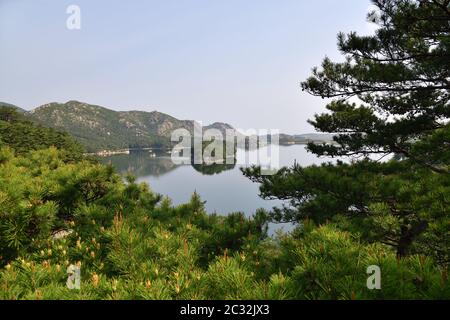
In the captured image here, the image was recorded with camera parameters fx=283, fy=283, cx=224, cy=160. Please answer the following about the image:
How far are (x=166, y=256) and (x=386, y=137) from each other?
371 inches

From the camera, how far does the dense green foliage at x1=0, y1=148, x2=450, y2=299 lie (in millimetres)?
1778

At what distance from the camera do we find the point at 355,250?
80.8 inches

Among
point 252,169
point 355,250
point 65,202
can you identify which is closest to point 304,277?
point 355,250

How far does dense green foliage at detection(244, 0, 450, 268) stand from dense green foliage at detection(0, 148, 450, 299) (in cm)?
363

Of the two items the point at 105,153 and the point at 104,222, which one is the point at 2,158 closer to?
the point at 104,222

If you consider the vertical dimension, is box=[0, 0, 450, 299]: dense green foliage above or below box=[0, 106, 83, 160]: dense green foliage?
below

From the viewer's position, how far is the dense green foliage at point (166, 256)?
5.83 ft

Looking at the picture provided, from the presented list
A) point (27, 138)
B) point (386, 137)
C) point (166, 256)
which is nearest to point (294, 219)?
point (386, 137)

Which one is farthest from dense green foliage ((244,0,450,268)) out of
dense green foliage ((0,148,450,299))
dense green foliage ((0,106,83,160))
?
dense green foliage ((0,106,83,160))

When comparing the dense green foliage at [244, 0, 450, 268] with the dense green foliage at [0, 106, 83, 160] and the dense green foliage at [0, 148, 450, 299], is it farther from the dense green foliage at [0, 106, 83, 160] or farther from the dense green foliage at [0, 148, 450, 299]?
the dense green foliage at [0, 106, 83, 160]

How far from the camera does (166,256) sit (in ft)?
8.61

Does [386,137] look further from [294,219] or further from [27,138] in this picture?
[27,138]

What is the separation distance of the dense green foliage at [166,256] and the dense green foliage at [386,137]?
3.63 metres
